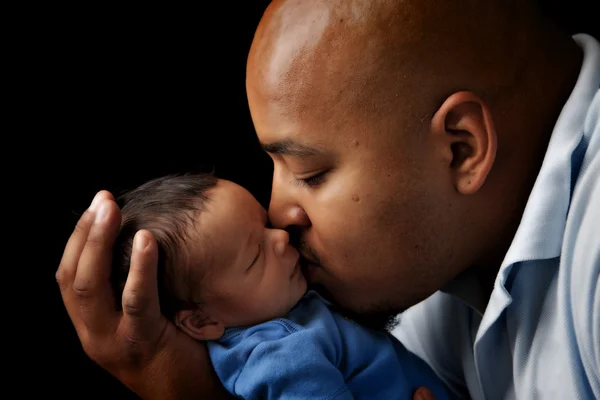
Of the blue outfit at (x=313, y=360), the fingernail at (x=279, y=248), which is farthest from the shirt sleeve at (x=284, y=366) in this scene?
the fingernail at (x=279, y=248)

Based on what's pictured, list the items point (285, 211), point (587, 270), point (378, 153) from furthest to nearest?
1. point (285, 211)
2. point (378, 153)
3. point (587, 270)

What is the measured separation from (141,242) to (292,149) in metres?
0.25

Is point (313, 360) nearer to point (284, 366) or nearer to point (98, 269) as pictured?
point (284, 366)

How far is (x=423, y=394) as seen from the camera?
4.40 feet

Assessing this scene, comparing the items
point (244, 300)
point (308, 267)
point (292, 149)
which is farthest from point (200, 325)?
point (292, 149)

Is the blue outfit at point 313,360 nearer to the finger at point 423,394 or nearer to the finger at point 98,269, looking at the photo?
the finger at point 423,394

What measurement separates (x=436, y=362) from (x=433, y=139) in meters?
0.58

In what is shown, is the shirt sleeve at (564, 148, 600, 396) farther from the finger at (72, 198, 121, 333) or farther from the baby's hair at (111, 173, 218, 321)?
the finger at (72, 198, 121, 333)

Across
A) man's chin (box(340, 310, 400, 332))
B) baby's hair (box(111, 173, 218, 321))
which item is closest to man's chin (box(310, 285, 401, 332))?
man's chin (box(340, 310, 400, 332))

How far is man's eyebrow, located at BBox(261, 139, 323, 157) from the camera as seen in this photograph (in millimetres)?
1261

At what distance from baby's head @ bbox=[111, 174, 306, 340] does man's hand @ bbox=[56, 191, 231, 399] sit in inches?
1.3

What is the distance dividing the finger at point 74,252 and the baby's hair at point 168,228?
49 mm

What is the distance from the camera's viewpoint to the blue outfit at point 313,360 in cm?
121

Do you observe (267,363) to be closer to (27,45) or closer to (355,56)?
(355,56)
